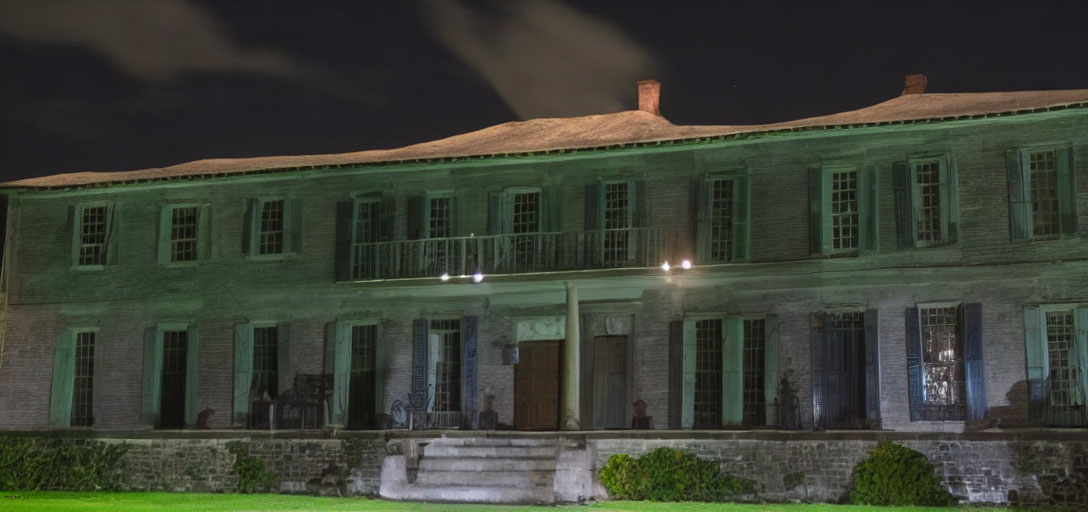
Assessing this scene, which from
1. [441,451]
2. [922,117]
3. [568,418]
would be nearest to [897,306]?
[922,117]

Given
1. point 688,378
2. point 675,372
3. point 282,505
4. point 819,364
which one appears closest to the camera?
point 282,505

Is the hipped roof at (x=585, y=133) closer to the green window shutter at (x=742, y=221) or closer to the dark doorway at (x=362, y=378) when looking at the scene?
the green window shutter at (x=742, y=221)

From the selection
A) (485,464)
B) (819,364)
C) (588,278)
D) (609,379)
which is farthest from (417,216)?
(819,364)

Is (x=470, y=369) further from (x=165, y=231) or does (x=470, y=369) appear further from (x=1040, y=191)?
(x=1040, y=191)

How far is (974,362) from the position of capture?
94.2 feet

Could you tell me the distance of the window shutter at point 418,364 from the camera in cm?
3303

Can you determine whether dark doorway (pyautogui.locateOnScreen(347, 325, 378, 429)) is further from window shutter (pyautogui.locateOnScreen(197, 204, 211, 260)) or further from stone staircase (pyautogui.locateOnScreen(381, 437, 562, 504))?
window shutter (pyautogui.locateOnScreen(197, 204, 211, 260))

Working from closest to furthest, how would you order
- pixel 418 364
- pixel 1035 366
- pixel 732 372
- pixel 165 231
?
pixel 1035 366 → pixel 732 372 → pixel 418 364 → pixel 165 231

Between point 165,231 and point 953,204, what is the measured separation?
1735 centimetres

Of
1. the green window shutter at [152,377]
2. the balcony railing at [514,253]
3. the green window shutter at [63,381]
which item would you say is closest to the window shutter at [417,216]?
the balcony railing at [514,253]

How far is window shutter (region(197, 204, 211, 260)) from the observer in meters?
35.4

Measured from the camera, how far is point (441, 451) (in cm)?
3012

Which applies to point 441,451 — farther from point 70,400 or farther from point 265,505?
point 70,400

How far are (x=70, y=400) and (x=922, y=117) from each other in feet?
63.9
